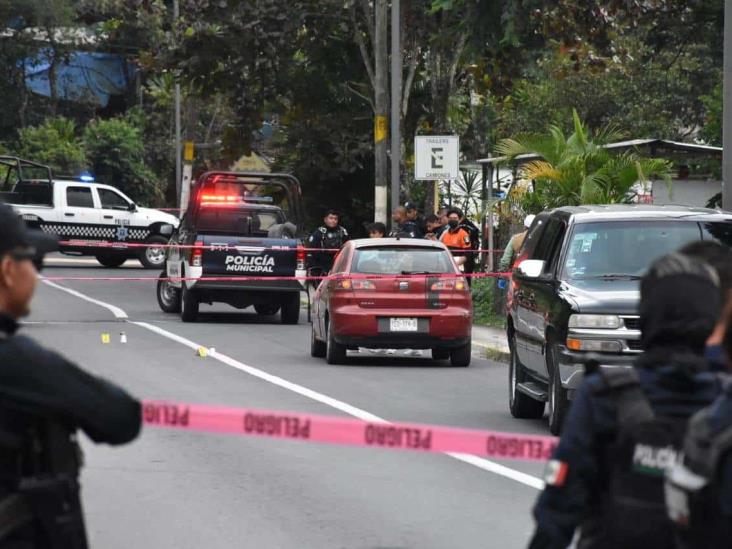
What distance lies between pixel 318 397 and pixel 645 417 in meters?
11.8

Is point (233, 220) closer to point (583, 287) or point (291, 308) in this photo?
point (291, 308)

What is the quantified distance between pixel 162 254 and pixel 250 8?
1039 cm

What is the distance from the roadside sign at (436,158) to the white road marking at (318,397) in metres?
5.48

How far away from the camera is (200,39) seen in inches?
1433

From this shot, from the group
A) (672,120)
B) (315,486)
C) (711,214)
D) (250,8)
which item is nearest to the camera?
(315,486)

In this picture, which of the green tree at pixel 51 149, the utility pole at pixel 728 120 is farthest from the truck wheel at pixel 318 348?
the green tree at pixel 51 149

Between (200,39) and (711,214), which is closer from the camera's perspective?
(711,214)

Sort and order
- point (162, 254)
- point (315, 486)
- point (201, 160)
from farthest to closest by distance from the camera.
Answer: point (201, 160) → point (162, 254) → point (315, 486)

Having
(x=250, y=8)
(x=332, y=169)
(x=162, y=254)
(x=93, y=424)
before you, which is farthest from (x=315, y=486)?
(x=162, y=254)

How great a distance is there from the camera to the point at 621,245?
13.8 meters

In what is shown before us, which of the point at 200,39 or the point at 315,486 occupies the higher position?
the point at 200,39

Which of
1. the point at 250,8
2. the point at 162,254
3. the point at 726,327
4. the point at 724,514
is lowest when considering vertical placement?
the point at 162,254

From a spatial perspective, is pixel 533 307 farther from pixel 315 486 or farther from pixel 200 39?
pixel 200 39

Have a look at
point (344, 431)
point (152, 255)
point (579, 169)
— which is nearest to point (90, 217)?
point (152, 255)
